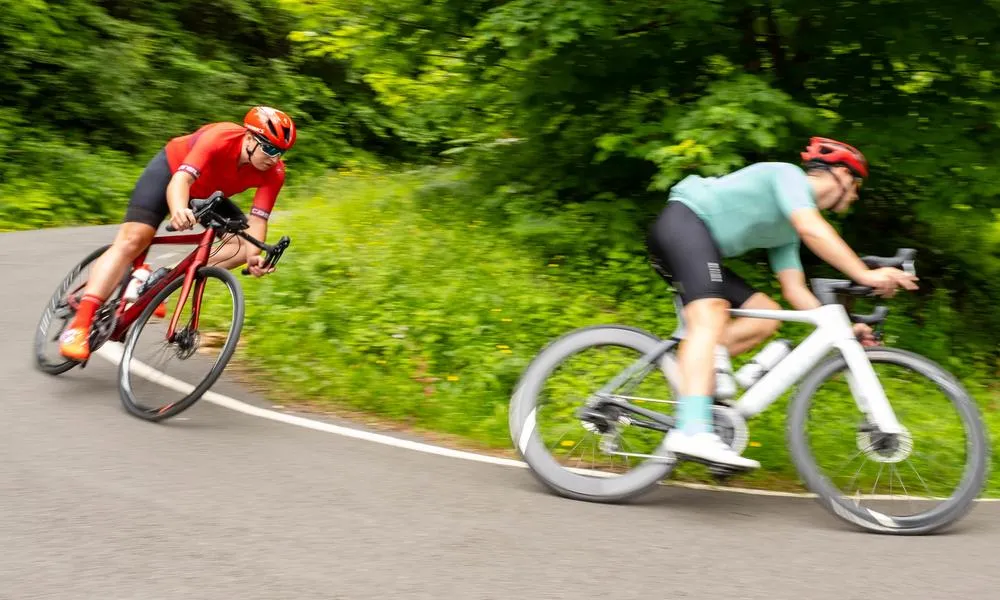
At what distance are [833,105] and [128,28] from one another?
590 inches

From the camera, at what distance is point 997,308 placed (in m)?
10.6

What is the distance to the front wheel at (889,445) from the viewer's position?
4773 millimetres

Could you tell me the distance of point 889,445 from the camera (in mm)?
4852

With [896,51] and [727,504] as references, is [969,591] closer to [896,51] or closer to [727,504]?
[727,504]

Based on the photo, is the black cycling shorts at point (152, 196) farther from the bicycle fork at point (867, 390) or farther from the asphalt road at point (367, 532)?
the bicycle fork at point (867, 390)

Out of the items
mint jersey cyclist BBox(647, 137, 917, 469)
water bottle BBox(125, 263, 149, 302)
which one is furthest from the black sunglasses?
mint jersey cyclist BBox(647, 137, 917, 469)

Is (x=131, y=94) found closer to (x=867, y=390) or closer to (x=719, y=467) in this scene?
(x=719, y=467)

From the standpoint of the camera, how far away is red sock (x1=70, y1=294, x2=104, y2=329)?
6410 millimetres

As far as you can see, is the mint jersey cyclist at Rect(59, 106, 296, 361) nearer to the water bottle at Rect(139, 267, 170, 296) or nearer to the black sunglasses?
the black sunglasses

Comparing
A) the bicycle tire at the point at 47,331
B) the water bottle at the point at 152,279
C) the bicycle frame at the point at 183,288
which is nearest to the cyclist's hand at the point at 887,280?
the bicycle frame at the point at 183,288

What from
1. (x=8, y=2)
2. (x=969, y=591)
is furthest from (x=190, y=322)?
(x=8, y=2)

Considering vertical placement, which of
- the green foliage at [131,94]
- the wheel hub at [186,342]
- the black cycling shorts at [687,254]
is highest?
the black cycling shorts at [687,254]

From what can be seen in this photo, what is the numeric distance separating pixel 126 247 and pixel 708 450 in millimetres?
3724

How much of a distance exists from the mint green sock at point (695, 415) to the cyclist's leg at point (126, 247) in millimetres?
3432
